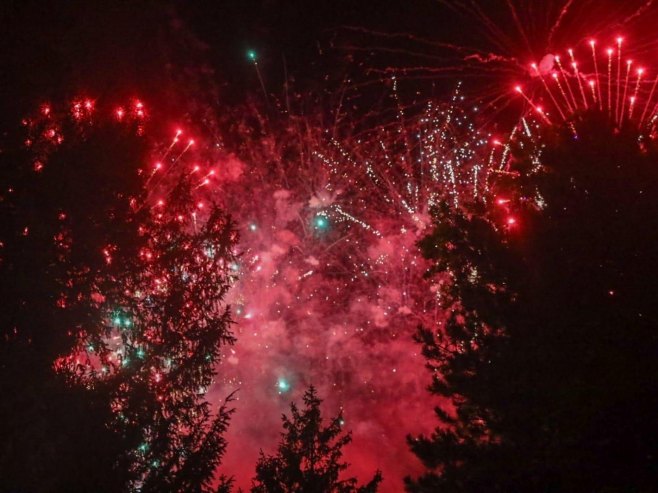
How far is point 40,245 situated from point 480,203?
737cm

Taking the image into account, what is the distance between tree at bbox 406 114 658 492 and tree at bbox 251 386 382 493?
2.35 meters

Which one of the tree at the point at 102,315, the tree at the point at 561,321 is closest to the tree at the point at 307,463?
the tree at the point at 561,321

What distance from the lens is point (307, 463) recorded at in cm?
1113

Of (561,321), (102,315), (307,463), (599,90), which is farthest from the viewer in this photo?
(307,463)

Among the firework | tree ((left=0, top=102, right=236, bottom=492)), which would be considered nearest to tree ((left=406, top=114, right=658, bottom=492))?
the firework

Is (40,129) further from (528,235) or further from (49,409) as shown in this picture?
(528,235)

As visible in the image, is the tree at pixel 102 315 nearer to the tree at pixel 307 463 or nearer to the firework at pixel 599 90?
the tree at pixel 307 463

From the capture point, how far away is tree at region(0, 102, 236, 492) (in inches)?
259

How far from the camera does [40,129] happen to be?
7.51 metres

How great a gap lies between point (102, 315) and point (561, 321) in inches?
267

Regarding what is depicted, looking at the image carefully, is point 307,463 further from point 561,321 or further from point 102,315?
point 561,321

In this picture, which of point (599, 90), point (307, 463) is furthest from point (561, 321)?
point (307, 463)

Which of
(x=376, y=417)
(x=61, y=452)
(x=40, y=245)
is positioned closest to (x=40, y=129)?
(x=40, y=245)

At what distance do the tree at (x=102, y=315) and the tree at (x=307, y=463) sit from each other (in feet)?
10.2
